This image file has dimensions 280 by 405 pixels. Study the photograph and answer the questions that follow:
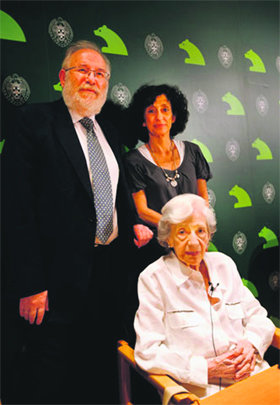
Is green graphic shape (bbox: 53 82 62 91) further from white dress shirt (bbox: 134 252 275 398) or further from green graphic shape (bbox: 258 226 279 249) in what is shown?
green graphic shape (bbox: 258 226 279 249)

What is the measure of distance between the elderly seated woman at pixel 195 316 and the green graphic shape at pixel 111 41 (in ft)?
3.48

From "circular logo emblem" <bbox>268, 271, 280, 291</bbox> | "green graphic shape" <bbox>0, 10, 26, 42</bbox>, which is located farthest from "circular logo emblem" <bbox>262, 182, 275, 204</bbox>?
"green graphic shape" <bbox>0, 10, 26, 42</bbox>

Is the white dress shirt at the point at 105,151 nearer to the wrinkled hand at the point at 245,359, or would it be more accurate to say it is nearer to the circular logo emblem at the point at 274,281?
the wrinkled hand at the point at 245,359

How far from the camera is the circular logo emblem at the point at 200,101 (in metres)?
2.41

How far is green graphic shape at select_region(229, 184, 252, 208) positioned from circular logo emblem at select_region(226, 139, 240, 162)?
23 cm

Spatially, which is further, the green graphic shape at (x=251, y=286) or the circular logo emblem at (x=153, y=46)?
the green graphic shape at (x=251, y=286)

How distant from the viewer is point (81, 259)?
5.89ft

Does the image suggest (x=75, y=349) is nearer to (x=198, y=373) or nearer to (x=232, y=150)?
(x=198, y=373)

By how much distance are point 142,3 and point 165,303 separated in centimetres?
194

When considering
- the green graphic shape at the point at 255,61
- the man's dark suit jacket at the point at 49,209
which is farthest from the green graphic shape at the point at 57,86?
the green graphic shape at the point at 255,61

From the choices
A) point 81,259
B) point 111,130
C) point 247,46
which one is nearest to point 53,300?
point 81,259

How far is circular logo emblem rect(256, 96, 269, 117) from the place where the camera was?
2773 millimetres

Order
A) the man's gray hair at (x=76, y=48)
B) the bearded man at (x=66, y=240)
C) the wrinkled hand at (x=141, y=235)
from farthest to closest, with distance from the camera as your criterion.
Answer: the wrinkled hand at (x=141, y=235)
the man's gray hair at (x=76, y=48)
the bearded man at (x=66, y=240)

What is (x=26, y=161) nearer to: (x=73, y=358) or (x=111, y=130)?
(x=111, y=130)
